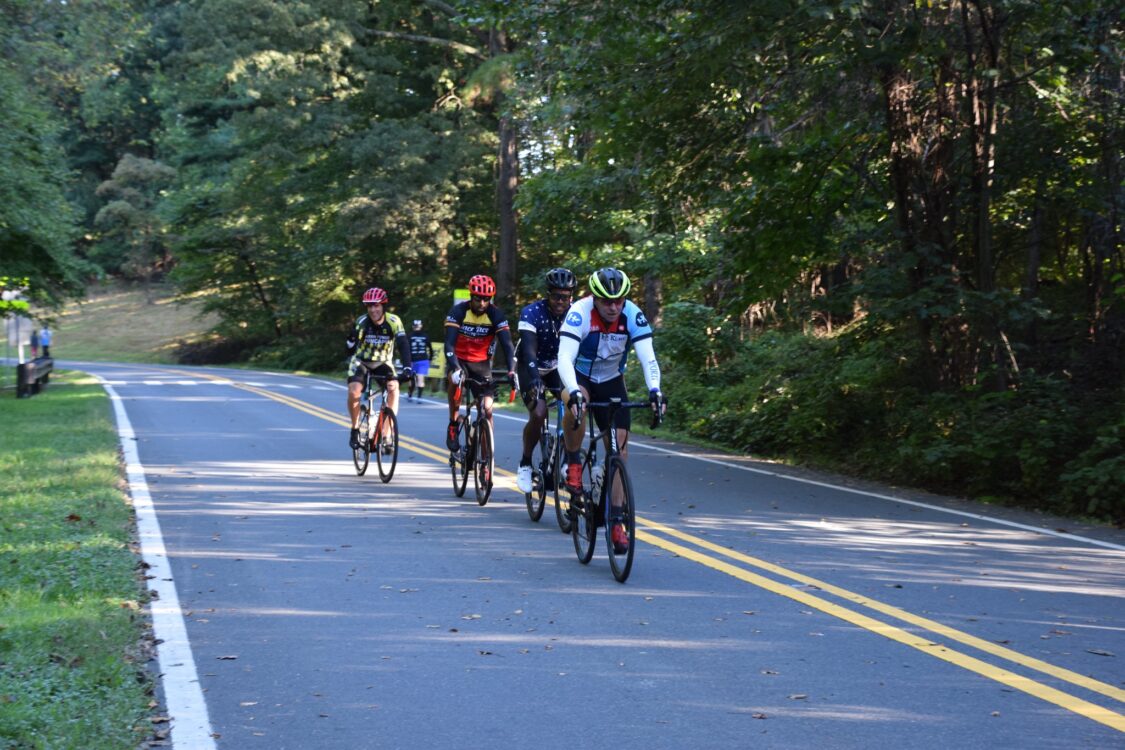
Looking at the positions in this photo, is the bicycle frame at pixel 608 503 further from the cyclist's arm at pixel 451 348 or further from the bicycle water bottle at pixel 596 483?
the cyclist's arm at pixel 451 348

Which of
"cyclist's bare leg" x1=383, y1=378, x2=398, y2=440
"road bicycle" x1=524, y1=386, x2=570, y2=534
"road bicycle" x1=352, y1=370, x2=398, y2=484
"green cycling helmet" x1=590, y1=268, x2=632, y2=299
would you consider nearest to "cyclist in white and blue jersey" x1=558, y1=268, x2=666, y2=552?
"green cycling helmet" x1=590, y1=268, x2=632, y2=299

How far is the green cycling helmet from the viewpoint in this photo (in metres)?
8.63

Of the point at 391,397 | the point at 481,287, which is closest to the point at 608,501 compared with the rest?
the point at 481,287

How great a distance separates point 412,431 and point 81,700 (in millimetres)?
14602

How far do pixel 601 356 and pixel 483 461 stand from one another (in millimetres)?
3232

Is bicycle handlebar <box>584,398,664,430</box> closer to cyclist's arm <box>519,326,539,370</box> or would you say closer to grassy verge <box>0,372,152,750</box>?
cyclist's arm <box>519,326,539,370</box>

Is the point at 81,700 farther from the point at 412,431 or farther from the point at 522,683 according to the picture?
the point at 412,431

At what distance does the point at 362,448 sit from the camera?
14508 mm

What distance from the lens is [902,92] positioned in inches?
584

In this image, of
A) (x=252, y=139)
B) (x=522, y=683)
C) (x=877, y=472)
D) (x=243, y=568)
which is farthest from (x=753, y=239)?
(x=252, y=139)

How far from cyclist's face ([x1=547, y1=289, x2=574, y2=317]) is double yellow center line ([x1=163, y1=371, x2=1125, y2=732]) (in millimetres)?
1935

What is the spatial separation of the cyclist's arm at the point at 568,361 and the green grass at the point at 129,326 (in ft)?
200

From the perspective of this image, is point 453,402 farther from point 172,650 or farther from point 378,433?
point 172,650

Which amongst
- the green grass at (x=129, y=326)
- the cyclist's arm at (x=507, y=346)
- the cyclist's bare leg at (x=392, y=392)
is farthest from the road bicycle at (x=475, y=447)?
the green grass at (x=129, y=326)
